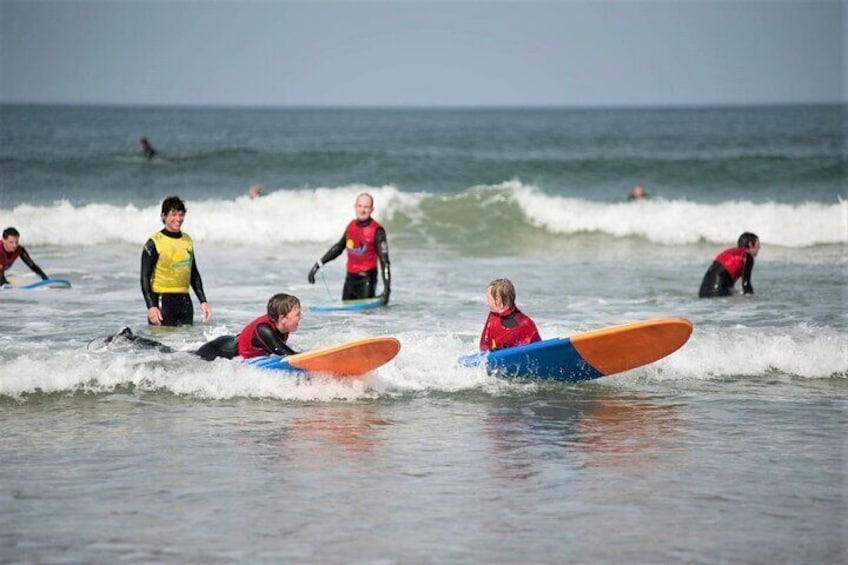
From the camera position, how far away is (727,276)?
50.4 feet

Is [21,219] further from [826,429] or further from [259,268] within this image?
[826,429]

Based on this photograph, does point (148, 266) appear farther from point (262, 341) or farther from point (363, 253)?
point (363, 253)

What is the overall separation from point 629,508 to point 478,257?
15.2 meters

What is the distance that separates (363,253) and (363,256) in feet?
0.16

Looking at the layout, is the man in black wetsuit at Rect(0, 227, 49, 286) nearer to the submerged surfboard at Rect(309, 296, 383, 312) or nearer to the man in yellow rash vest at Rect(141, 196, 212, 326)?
the submerged surfboard at Rect(309, 296, 383, 312)

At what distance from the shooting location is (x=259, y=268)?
64.3 feet

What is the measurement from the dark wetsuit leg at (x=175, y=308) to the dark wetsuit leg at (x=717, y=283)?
6.90 meters

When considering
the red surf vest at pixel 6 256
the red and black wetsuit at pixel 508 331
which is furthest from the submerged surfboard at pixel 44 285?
the red and black wetsuit at pixel 508 331

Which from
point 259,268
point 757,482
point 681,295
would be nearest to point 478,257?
point 259,268

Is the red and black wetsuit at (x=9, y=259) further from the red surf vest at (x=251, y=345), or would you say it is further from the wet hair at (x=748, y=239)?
the wet hair at (x=748, y=239)

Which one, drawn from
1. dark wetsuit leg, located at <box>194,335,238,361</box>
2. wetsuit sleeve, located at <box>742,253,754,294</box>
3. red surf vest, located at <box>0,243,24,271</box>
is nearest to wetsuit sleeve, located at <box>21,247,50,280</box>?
red surf vest, located at <box>0,243,24,271</box>

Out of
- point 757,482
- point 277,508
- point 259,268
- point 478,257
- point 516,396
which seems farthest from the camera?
point 478,257

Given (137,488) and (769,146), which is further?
(769,146)

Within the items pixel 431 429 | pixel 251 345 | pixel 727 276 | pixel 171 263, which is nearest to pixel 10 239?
pixel 171 263
